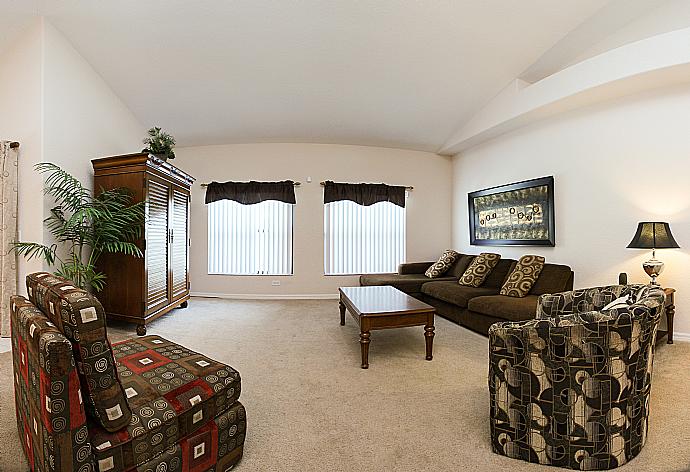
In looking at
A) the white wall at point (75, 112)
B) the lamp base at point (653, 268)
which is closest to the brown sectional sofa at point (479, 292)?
the lamp base at point (653, 268)

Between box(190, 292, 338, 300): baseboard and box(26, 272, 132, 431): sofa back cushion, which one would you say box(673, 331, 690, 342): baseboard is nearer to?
box(190, 292, 338, 300): baseboard

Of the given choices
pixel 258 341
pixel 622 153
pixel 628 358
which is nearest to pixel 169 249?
pixel 258 341

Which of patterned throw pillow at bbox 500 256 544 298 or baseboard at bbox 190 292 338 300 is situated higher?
patterned throw pillow at bbox 500 256 544 298

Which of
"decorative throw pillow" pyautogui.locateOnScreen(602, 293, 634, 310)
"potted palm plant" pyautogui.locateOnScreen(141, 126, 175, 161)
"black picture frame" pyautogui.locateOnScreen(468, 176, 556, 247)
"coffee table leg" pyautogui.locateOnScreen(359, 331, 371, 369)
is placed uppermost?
"potted palm plant" pyautogui.locateOnScreen(141, 126, 175, 161)

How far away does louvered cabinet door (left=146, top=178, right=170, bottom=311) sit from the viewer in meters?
4.09

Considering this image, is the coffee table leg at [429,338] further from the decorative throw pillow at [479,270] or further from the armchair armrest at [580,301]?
the decorative throw pillow at [479,270]

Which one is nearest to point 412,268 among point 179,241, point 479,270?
point 479,270

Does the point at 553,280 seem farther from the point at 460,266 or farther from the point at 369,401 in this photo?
the point at 369,401

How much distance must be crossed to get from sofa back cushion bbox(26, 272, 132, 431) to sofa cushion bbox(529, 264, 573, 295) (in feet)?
13.4

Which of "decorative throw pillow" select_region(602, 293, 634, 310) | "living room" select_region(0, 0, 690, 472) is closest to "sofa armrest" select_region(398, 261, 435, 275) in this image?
"living room" select_region(0, 0, 690, 472)

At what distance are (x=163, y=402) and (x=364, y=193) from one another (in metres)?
5.27

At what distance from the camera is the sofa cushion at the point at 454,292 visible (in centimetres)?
439

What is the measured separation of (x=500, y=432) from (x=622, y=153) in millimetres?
3689

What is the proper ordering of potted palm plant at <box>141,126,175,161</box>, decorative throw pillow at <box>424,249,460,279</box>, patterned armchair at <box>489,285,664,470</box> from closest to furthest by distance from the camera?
patterned armchair at <box>489,285,664,470</box>, potted palm plant at <box>141,126,175,161</box>, decorative throw pillow at <box>424,249,460,279</box>
